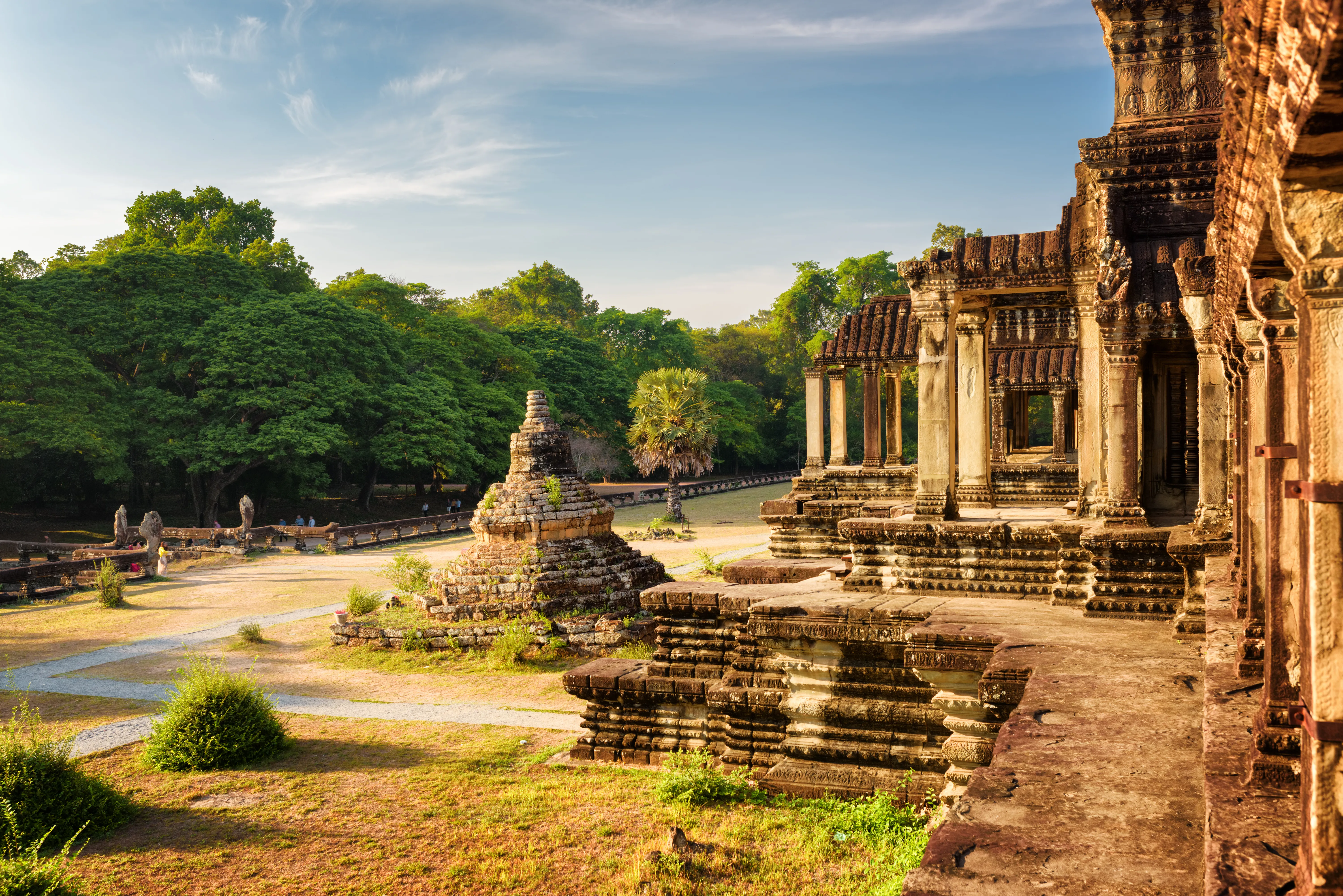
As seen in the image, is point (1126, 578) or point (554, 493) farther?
point (554, 493)

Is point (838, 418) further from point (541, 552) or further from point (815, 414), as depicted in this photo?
point (541, 552)

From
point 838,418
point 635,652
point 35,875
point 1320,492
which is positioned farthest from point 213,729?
point 838,418

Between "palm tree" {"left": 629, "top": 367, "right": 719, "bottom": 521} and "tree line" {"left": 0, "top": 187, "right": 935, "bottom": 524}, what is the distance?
6.71 meters

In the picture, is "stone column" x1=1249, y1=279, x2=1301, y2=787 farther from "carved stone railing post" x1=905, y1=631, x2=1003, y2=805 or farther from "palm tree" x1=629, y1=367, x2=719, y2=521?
"palm tree" x1=629, y1=367, x2=719, y2=521

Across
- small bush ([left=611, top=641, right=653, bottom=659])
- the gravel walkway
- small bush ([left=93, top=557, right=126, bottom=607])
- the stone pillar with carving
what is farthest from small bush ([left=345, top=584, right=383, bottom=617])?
the stone pillar with carving

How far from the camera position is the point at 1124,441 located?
7.35m

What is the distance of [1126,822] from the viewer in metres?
3.33

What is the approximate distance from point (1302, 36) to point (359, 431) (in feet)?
115

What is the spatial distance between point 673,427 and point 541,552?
61.6 feet

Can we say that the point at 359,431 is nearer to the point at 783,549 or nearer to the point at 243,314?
the point at 243,314

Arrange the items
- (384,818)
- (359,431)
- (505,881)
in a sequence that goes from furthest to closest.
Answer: (359,431) → (384,818) → (505,881)

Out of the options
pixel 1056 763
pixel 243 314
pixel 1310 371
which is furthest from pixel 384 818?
pixel 243 314

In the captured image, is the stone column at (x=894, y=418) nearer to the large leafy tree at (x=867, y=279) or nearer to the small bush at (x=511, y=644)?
the small bush at (x=511, y=644)

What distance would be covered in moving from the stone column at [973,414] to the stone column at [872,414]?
341 inches
